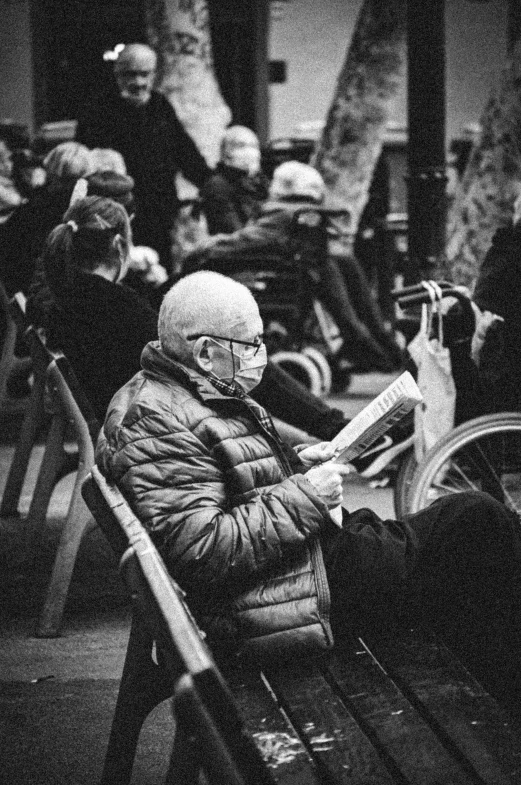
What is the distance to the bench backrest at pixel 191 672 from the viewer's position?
2139 millimetres

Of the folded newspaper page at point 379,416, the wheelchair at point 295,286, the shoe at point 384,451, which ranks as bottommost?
the wheelchair at point 295,286

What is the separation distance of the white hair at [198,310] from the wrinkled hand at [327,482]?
1.28 feet

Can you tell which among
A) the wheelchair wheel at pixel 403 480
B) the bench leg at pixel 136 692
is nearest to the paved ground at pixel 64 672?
the bench leg at pixel 136 692

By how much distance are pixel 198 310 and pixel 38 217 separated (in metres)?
5.14

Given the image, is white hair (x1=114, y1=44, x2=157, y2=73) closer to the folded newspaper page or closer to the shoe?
the shoe

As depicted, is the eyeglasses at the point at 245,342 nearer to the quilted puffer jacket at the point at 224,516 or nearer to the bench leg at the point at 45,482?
the quilted puffer jacket at the point at 224,516

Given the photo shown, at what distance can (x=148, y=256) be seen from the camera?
8.79 meters

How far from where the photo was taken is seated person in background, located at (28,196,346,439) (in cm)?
545

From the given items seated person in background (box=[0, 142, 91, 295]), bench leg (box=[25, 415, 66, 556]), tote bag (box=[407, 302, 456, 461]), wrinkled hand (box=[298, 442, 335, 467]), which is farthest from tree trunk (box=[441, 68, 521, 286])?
wrinkled hand (box=[298, 442, 335, 467])

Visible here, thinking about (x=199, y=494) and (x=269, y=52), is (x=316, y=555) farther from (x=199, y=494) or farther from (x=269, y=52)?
(x=269, y=52)

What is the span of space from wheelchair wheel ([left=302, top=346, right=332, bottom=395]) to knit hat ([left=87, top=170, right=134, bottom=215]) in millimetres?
3512

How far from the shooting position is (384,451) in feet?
21.7

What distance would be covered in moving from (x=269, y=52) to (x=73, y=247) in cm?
1733

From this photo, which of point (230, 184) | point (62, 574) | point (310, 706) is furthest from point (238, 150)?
point (310, 706)
